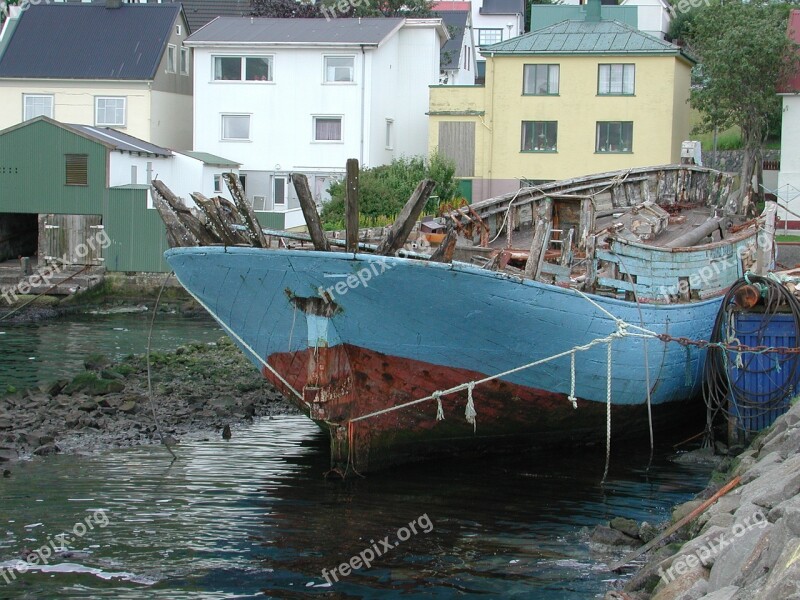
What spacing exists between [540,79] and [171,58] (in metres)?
15.2

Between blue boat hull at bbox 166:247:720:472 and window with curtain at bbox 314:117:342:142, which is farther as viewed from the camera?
window with curtain at bbox 314:117:342:142

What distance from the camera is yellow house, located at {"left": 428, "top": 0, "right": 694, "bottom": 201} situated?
4088 centimetres

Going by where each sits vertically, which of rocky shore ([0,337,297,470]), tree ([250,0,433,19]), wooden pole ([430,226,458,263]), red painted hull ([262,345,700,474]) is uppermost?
tree ([250,0,433,19])

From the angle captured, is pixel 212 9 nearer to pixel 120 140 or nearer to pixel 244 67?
pixel 244 67

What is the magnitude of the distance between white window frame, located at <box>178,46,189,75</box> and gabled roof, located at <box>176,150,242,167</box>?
19.8 ft

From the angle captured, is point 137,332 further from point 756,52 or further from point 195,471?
point 756,52

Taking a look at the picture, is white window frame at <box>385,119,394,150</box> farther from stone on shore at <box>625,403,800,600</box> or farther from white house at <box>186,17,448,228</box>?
stone on shore at <box>625,403,800,600</box>

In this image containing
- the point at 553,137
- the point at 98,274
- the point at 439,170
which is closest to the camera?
the point at 98,274

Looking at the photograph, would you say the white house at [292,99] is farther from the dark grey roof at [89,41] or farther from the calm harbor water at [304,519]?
the calm harbor water at [304,519]

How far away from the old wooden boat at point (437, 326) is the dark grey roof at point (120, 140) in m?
24.3

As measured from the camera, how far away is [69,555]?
9766 millimetres

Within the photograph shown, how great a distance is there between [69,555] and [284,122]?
1345 inches

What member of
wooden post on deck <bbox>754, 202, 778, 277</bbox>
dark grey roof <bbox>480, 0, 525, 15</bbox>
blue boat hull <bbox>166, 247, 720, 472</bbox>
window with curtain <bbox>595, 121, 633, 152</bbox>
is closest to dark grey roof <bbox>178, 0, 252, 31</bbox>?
dark grey roof <bbox>480, 0, 525, 15</bbox>

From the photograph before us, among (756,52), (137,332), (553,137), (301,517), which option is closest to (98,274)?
(137,332)
